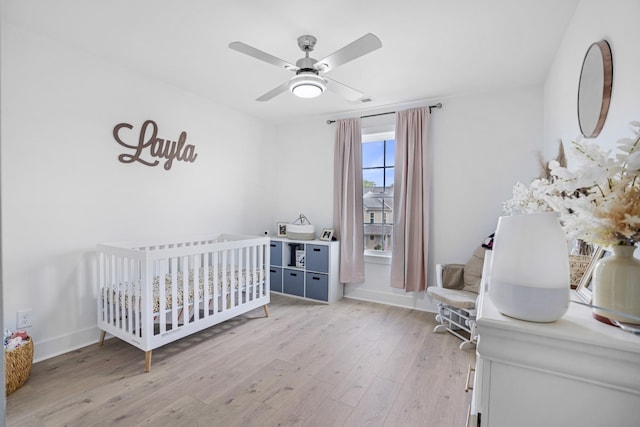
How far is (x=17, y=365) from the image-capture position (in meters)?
1.85

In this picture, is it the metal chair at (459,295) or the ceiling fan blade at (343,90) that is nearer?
the ceiling fan blade at (343,90)

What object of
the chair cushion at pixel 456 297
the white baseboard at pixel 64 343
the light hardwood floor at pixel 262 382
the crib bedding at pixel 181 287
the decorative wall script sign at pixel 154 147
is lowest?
the light hardwood floor at pixel 262 382

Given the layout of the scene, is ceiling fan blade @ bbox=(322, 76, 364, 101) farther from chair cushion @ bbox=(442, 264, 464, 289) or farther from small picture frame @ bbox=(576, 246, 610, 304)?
chair cushion @ bbox=(442, 264, 464, 289)

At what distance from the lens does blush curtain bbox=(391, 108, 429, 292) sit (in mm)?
3352

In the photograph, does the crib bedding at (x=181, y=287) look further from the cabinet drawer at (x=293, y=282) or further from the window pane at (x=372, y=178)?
the window pane at (x=372, y=178)

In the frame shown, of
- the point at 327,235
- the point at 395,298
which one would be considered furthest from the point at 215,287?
the point at 395,298

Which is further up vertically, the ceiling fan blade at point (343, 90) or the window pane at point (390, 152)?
the ceiling fan blade at point (343, 90)

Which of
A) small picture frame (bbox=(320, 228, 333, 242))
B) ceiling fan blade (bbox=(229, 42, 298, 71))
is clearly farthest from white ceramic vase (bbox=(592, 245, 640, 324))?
small picture frame (bbox=(320, 228, 333, 242))

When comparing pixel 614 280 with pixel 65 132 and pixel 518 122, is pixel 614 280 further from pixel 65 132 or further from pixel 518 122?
pixel 65 132

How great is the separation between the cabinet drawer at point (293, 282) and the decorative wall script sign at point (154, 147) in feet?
6.12

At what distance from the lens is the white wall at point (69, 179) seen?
210 cm

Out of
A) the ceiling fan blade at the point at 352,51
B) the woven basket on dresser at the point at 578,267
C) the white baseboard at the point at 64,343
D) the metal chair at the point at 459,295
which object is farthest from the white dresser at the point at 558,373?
the white baseboard at the point at 64,343

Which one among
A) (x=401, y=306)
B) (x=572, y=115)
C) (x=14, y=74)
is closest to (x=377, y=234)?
(x=401, y=306)

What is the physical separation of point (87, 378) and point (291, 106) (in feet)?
10.5
